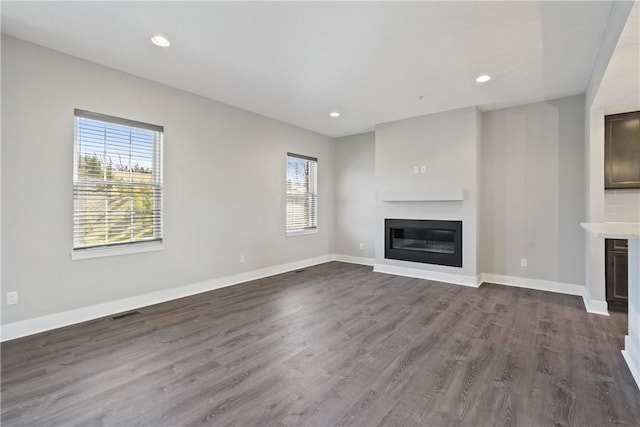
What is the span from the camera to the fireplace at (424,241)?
4.84 m

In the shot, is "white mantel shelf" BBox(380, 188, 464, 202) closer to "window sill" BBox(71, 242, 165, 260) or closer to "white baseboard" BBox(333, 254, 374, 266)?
"white baseboard" BBox(333, 254, 374, 266)

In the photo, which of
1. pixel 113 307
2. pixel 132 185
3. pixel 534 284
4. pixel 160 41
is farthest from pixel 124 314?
pixel 534 284

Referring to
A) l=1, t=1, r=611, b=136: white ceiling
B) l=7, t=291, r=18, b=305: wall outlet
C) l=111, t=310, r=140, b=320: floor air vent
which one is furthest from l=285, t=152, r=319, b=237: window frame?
l=7, t=291, r=18, b=305: wall outlet

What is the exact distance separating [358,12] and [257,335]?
2.99 metres

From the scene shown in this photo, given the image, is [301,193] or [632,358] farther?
[301,193]

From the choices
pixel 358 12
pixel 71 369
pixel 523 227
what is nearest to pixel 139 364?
pixel 71 369

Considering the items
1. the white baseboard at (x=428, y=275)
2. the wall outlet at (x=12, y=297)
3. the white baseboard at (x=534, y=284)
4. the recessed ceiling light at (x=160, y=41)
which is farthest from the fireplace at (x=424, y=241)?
the wall outlet at (x=12, y=297)

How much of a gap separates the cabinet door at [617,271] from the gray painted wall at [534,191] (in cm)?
47

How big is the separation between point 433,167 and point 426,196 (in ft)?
1.66

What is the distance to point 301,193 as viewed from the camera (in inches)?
240

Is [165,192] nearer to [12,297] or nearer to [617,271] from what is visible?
[12,297]

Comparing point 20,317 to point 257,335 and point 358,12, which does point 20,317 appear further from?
point 358,12

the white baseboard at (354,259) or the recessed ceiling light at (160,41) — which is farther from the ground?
the recessed ceiling light at (160,41)

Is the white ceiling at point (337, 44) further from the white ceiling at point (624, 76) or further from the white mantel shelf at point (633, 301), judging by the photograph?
the white mantel shelf at point (633, 301)
